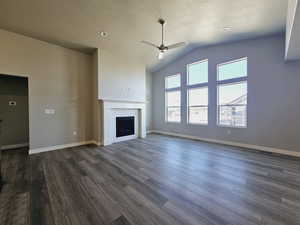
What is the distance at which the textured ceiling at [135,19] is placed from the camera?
2949 mm

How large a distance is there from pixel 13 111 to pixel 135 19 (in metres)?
4.96

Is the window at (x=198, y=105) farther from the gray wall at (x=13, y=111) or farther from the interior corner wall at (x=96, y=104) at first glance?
the gray wall at (x=13, y=111)

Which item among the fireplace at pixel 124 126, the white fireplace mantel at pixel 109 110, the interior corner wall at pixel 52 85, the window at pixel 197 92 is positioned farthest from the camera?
the window at pixel 197 92

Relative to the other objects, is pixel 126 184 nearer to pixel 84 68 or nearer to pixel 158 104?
pixel 84 68

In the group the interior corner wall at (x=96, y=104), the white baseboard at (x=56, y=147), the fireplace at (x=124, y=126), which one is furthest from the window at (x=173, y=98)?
the white baseboard at (x=56, y=147)

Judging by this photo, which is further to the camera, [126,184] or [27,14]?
[27,14]

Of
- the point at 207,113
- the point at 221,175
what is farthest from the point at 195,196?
the point at 207,113

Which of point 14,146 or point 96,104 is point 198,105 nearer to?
point 96,104

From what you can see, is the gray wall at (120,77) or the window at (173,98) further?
the window at (173,98)

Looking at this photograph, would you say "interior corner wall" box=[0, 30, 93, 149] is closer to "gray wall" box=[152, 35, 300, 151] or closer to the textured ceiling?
the textured ceiling

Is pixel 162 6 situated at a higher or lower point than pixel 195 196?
higher

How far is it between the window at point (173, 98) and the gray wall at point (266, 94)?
1592mm

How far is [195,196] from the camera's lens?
2031 mm

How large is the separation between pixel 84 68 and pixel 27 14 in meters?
2.07
